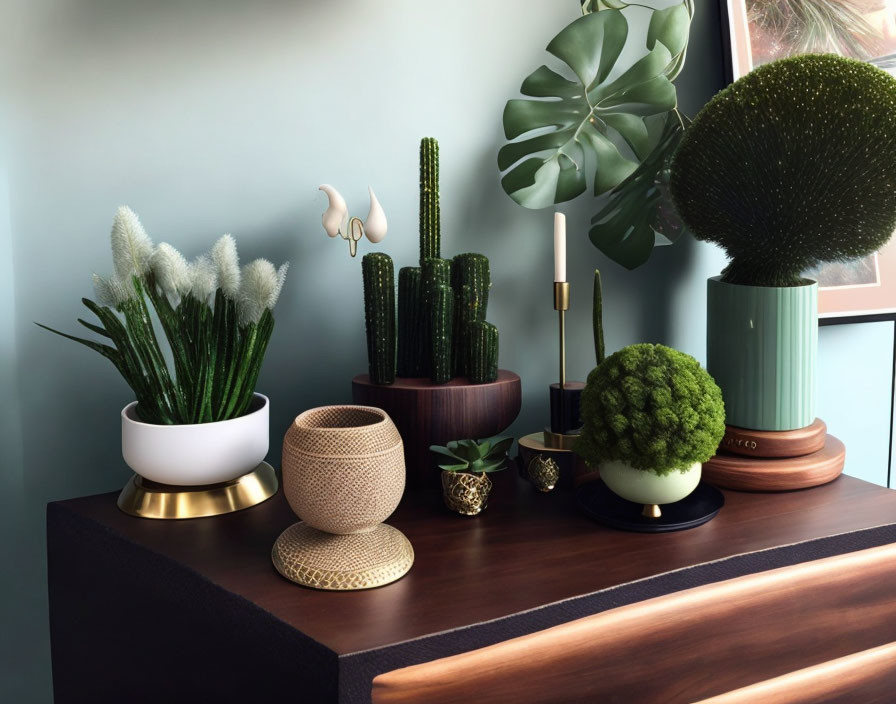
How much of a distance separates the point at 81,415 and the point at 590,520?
22.4 inches

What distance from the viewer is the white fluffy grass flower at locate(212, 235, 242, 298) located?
899 millimetres

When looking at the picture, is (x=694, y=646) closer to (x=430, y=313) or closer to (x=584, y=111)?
(x=430, y=313)

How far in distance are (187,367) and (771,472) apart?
2.10ft

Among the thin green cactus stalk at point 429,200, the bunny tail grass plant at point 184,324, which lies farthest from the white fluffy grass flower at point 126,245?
the thin green cactus stalk at point 429,200

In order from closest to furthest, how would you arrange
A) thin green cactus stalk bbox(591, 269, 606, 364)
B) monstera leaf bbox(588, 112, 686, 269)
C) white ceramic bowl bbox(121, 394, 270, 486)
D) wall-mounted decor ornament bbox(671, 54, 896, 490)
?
white ceramic bowl bbox(121, 394, 270, 486) < wall-mounted decor ornament bbox(671, 54, 896, 490) < thin green cactus stalk bbox(591, 269, 606, 364) < monstera leaf bbox(588, 112, 686, 269)

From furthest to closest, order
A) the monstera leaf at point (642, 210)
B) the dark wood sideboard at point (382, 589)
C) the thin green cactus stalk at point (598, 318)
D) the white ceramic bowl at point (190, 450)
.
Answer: the monstera leaf at point (642, 210)
the thin green cactus stalk at point (598, 318)
the white ceramic bowl at point (190, 450)
the dark wood sideboard at point (382, 589)

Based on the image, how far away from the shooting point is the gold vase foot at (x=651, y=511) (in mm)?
886

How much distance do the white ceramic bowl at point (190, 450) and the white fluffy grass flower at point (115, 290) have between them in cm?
12

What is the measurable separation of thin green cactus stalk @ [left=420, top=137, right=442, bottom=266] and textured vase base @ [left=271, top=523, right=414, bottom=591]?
1.22 ft

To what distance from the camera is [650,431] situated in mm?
861

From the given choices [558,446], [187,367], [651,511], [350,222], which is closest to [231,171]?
[350,222]

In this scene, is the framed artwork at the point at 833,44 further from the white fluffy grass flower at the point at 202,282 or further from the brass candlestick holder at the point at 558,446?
Result: the white fluffy grass flower at the point at 202,282

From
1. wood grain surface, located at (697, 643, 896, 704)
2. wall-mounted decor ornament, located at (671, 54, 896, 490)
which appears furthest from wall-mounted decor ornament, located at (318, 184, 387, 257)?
wood grain surface, located at (697, 643, 896, 704)

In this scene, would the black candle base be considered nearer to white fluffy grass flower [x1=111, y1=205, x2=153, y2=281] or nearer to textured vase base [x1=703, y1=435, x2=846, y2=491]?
textured vase base [x1=703, y1=435, x2=846, y2=491]
